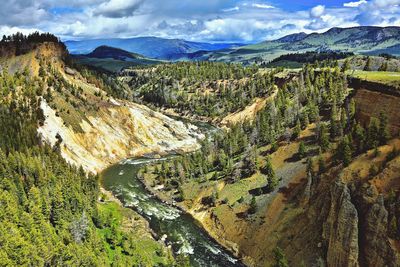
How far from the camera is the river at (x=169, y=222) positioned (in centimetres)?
8350

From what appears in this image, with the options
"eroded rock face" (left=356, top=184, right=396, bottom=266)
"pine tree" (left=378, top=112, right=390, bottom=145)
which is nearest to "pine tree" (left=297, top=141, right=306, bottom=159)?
"pine tree" (left=378, top=112, right=390, bottom=145)

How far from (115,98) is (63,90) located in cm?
2961

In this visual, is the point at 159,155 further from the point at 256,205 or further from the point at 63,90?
the point at 256,205

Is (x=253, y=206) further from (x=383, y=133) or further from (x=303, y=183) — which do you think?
(x=383, y=133)

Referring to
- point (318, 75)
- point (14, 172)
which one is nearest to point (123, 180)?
point (14, 172)

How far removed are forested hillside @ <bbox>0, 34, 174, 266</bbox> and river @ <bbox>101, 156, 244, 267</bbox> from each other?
4.30 m

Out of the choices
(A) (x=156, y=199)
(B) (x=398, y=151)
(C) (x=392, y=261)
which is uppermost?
(B) (x=398, y=151)

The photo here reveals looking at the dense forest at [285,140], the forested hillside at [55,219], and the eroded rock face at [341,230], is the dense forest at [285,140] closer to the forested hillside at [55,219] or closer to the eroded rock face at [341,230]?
the eroded rock face at [341,230]

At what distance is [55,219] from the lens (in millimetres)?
84875

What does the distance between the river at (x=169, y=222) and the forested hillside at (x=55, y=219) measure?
4298 millimetres

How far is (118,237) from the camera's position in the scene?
281ft

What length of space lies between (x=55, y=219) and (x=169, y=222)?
2646 centimetres

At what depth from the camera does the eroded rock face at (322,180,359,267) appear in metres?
63.2

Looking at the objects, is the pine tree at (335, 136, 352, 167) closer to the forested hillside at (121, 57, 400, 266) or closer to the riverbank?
the forested hillside at (121, 57, 400, 266)
